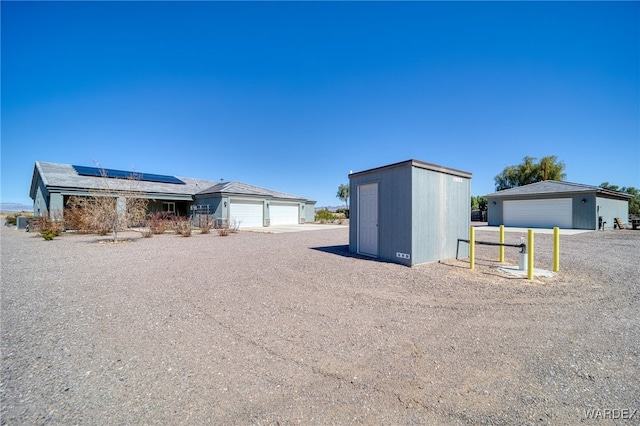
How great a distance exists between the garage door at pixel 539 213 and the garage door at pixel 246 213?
67.8 ft

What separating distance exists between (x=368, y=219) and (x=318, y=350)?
6.08 m

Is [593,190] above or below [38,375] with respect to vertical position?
above

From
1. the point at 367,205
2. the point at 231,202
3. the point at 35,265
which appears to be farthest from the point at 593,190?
the point at 35,265

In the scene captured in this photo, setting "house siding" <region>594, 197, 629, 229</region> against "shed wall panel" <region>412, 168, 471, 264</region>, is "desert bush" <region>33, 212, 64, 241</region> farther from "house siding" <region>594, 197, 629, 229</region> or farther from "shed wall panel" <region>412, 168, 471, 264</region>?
"house siding" <region>594, 197, 629, 229</region>

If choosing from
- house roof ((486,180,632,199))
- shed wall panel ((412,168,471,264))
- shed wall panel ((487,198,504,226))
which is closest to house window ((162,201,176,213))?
shed wall panel ((412,168,471,264))

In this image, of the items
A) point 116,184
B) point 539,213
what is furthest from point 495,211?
point 116,184

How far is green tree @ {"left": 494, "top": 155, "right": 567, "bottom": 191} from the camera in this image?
3177 centimetres

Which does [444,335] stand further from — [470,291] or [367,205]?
[367,205]

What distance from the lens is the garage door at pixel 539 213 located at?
18.7 meters

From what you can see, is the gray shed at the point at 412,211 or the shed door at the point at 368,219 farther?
the shed door at the point at 368,219

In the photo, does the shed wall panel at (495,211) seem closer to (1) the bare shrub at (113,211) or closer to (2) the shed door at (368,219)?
(2) the shed door at (368,219)

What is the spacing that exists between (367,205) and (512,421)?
6.92 m

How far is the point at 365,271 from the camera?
6520 mm

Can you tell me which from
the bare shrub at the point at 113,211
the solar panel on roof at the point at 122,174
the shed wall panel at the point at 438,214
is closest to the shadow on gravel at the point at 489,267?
the shed wall panel at the point at 438,214
